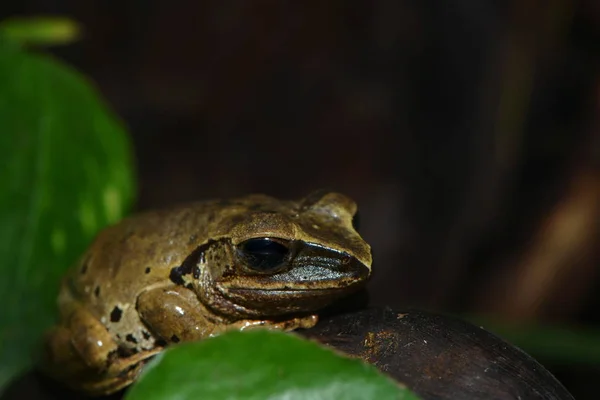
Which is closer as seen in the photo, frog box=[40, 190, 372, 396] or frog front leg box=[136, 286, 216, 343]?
Result: frog box=[40, 190, 372, 396]

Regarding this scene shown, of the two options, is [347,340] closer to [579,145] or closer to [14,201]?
[14,201]

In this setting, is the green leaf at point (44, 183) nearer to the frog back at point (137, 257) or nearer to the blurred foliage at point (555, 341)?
the frog back at point (137, 257)

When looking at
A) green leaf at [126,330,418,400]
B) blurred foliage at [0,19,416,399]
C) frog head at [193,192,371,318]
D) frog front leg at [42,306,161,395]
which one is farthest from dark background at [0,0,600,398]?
green leaf at [126,330,418,400]

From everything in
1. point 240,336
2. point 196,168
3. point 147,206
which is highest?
point 240,336

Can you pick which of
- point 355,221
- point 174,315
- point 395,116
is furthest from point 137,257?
point 395,116

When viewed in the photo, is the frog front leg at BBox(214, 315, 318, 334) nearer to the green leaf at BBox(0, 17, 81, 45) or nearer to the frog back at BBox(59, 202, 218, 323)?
the frog back at BBox(59, 202, 218, 323)

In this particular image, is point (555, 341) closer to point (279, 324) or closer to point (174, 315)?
point (279, 324)

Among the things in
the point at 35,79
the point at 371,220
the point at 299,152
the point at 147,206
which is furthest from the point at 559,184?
the point at 35,79
